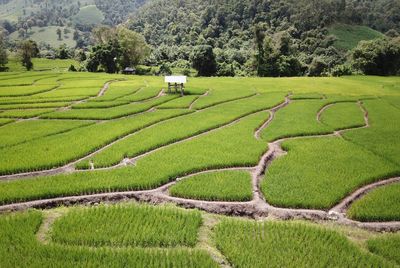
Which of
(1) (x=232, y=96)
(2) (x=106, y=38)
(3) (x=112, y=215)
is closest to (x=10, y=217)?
(3) (x=112, y=215)

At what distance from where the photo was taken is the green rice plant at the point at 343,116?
24.6 m

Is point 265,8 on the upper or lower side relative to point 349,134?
upper

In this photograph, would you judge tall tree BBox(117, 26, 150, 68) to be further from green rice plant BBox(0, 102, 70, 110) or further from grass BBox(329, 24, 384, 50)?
grass BBox(329, 24, 384, 50)

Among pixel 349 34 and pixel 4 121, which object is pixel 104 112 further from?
pixel 349 34

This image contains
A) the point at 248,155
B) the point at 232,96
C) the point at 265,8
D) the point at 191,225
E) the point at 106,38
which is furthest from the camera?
the point at 265,8

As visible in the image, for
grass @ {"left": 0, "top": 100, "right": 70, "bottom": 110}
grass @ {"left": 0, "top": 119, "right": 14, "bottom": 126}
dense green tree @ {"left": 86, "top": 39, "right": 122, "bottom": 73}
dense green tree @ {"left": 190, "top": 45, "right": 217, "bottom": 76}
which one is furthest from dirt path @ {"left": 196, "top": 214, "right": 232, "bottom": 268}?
dense green tree @ {"left": 86, "top": 39, "right": 122, "bottom": 73}

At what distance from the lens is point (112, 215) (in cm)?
1117

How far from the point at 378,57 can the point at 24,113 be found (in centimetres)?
5734

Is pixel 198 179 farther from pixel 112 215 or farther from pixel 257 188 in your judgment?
pixel 112 215

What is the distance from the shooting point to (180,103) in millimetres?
30469

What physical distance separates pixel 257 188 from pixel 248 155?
342cm

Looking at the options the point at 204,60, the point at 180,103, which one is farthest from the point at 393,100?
the point at 204,60

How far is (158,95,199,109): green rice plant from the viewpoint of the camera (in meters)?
29.4

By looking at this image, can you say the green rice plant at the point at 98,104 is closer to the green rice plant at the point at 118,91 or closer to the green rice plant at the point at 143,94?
the green rice plant at the point at 118,91
